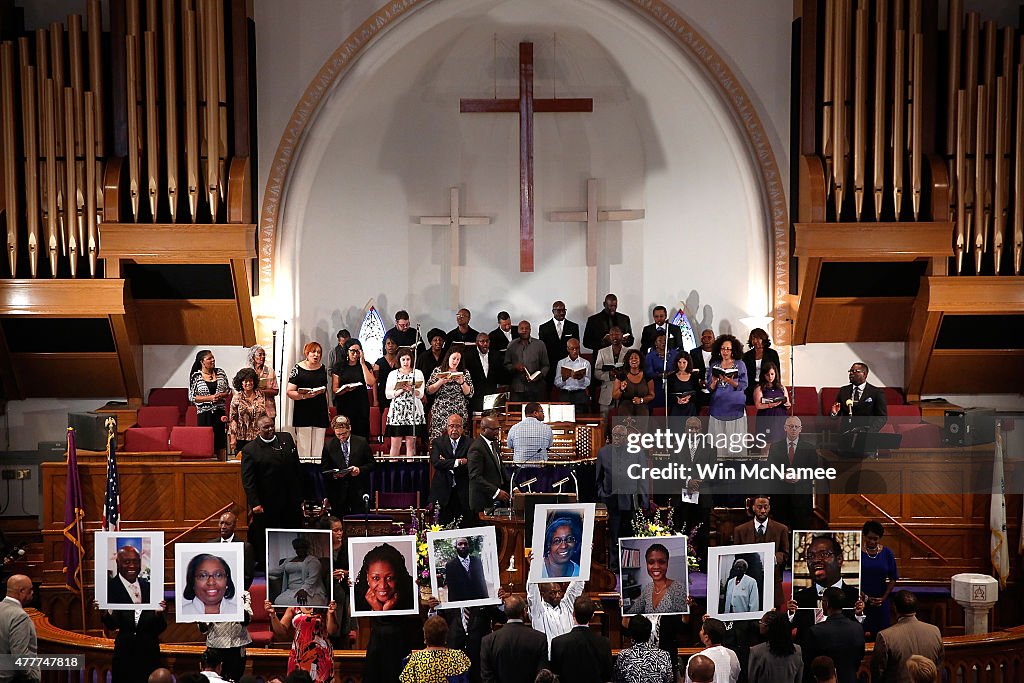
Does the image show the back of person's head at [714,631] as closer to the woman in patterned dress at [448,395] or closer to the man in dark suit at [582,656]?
the man in dark suit at [582,656]

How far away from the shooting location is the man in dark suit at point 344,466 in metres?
9.81

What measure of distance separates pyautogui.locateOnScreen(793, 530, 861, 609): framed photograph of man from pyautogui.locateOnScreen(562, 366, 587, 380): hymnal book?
473cm

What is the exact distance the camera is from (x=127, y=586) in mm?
7707

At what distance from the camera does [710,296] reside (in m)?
13.9

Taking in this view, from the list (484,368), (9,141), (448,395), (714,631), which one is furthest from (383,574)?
(9,141)

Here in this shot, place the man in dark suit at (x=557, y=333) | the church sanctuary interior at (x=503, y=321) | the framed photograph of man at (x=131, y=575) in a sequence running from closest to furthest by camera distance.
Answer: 1. the framed photograph of man at (x=131, y=575)
2. the church sanctuary interior at (x=503, y=321)
3. the man in dark suit at (x=557, y=333)

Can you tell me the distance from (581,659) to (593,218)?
809cm

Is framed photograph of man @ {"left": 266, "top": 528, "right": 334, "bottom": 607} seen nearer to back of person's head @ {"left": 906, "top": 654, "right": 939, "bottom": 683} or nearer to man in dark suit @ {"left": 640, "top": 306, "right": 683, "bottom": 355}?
back of person's head @ {"left": 906, "top": 654, "right": 939, "bottom": 683}

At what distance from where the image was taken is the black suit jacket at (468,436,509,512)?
375 inches

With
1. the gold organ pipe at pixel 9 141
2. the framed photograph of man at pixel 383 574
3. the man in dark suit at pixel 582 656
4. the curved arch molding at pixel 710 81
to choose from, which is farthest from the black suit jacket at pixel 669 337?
the gold organ pipe at pixel 9 141

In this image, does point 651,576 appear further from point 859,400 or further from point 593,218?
point 593,218

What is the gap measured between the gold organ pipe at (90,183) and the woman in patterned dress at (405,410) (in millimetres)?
3241

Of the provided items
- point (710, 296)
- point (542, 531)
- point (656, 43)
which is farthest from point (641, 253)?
point (542, 531)

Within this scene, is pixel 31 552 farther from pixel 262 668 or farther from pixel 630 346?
pixel 630 346
